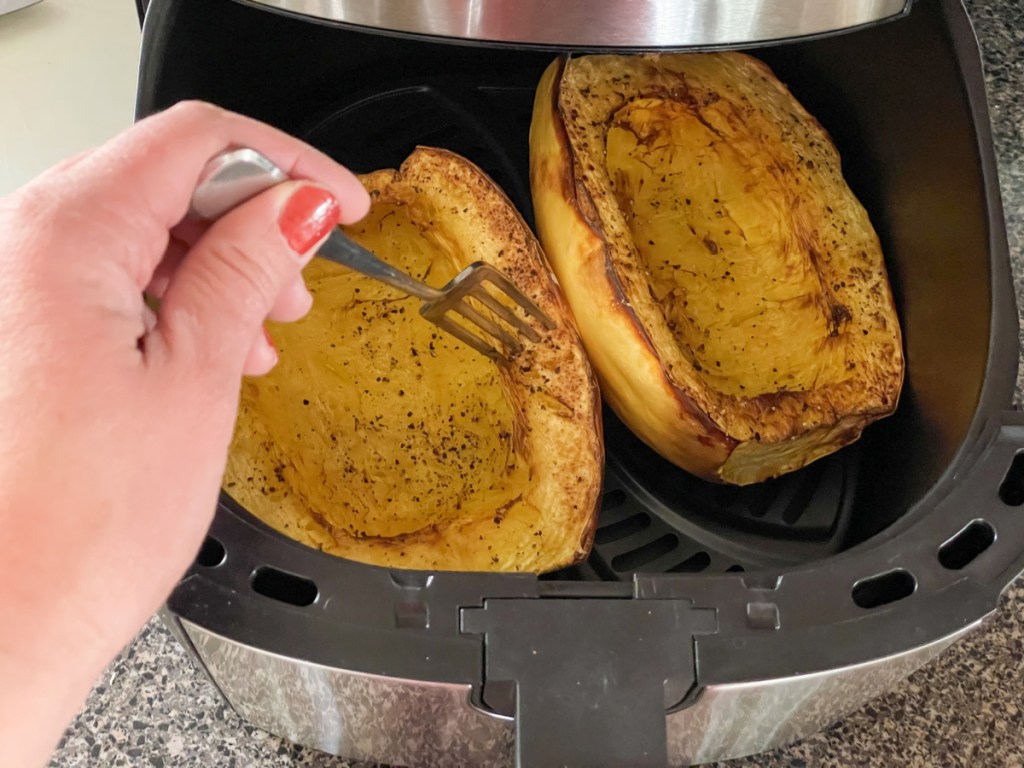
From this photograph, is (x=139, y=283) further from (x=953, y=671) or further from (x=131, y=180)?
(x=953, y=671)

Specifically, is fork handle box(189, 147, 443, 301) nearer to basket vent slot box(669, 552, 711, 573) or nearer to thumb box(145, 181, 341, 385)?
thumb box(145, 181, 341, 385)

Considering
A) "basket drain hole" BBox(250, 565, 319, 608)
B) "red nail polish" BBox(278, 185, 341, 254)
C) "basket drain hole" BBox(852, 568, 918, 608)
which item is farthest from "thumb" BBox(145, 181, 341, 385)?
"basket drain hole" BBox(852, 568, 918, 608)

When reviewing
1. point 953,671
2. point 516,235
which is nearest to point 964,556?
point 953,671

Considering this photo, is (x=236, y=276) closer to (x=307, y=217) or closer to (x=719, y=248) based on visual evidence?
(x=307, y=217)

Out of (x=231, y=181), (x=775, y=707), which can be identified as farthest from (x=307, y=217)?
(x=775, y=707)

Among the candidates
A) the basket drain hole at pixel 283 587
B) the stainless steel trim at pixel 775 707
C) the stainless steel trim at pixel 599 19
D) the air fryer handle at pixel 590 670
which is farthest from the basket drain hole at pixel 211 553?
the stainless steel trim at pixel 599 19

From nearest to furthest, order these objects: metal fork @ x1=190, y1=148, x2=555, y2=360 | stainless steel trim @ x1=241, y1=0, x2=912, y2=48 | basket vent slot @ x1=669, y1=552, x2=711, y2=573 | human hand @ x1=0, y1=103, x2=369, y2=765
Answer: human hand @ x1=0, y1=103, x2=369, y2=765 → metal fork @ x1=190, y1=148, x2=555, y2=360 → stainless steel trim @ x1=241, y1=0, x2=912, y2=48 → basket vent slot @ x1=669, y1=552, x2=711, y2=573
